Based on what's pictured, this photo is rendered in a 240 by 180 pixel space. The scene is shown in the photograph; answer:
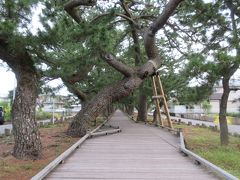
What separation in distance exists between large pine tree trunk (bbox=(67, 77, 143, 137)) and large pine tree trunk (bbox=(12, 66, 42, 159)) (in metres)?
5.79

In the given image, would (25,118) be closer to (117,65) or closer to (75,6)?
(75,6)

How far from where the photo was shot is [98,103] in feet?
62.7

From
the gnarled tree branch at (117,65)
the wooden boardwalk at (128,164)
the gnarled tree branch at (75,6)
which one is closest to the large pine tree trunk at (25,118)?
the wooden boardwalk at (128,164)

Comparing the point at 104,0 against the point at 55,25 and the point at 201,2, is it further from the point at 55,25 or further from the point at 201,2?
the point at 55,25

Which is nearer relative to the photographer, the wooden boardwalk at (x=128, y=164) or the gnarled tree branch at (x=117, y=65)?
the wooden boardwalk at (x=128, y=164)

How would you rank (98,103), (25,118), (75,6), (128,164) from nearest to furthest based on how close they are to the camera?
(128,164), (25,118), (75,6), (98,103)

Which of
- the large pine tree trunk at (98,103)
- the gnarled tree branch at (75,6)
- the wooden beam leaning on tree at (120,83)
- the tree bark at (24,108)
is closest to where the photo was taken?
the tree bark at (24,108)

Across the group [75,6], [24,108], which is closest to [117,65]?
[75,6]

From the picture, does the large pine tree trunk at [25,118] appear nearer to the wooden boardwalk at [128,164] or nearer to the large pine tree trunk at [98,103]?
the wooden boardwalk at [128,164]

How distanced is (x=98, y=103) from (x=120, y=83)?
171 centimetres

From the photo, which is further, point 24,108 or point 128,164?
point 24,108

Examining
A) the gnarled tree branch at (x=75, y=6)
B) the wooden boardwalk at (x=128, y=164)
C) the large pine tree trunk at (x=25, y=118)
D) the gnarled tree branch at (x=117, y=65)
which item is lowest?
the wooden boardwalk at (x=128, y=164)

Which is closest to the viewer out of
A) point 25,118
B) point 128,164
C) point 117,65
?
point 128,164

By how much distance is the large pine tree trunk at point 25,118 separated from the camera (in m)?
12.3
